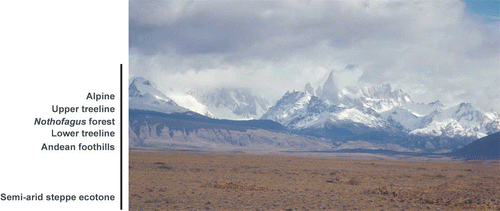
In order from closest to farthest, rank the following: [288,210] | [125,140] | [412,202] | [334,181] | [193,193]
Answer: [125,140], [288,210], [412,202], [193,193], [334,181]

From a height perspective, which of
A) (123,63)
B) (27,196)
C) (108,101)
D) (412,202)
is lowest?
(412,202)

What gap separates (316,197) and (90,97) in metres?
26.5

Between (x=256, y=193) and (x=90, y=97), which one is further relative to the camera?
(x=256, y=193)

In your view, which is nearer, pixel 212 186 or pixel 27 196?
pixel 27 196

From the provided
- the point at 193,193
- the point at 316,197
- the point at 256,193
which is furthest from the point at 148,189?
the point at 316,197

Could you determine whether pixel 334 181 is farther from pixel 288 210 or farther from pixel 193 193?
pixel 288 210

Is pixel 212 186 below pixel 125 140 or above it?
below

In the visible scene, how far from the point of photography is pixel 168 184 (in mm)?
44250

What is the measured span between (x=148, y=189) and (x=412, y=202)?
18.0m

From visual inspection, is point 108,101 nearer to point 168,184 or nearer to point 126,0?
point 126,0

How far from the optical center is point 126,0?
12039 mm

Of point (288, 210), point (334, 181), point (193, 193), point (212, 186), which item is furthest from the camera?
point (334, 181)

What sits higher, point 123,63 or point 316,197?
point 123,63

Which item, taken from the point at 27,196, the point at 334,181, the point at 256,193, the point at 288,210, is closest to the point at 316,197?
the point at 256,193
